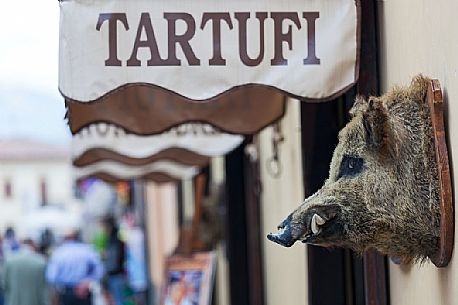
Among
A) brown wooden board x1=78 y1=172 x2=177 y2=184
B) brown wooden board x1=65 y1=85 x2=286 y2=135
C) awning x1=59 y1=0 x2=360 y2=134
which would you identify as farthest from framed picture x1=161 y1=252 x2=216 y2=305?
awning x1=59 y1=0 x2=360 y2=134

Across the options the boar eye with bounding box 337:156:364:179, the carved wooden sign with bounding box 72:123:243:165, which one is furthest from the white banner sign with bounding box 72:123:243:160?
the boar eye with bounding box 337:156:364:179

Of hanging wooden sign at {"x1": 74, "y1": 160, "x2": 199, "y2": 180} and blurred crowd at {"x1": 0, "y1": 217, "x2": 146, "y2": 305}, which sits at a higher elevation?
hanging wooden sign at {"x1": 74, "y1": 160, "x2": 199, "y2": 180}

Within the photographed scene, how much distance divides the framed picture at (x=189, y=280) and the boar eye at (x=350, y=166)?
18.9 ft

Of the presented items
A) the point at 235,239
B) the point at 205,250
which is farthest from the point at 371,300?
the point at 205,250

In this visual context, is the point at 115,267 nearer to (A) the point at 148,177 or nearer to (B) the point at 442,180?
(A) the point at 148,177

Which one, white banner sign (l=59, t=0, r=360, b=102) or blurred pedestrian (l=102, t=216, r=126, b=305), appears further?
blurred pedestrian (l=102, t=216, r=126, b=305)

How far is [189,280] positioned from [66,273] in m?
5.15

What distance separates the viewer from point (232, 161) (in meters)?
9.72

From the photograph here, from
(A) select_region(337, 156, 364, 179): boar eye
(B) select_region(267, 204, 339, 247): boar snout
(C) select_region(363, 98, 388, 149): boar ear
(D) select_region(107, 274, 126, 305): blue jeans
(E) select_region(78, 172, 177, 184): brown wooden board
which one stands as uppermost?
(E) select_region(78, 172, 177, 184): brown wooden board

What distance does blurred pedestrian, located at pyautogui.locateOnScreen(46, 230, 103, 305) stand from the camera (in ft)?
46.3

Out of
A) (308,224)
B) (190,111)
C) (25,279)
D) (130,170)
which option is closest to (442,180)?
(308,224)

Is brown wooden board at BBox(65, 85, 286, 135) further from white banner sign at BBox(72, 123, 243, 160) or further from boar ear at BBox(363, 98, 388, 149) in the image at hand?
boar ear at BBox(363, 98, 388, 149)

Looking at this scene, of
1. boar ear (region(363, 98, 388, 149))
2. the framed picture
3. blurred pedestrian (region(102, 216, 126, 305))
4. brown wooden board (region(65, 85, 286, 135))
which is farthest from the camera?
blurred pedestrian (region(102, 216, 126, 305))

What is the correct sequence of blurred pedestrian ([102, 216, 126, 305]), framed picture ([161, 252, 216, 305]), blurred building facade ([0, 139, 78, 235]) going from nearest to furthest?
framed picture ([161, 252, 216, 305])
blurred pedestrian ([102, 216, 126, 305])
blurred building facade ([0, 139, 78, 235])
